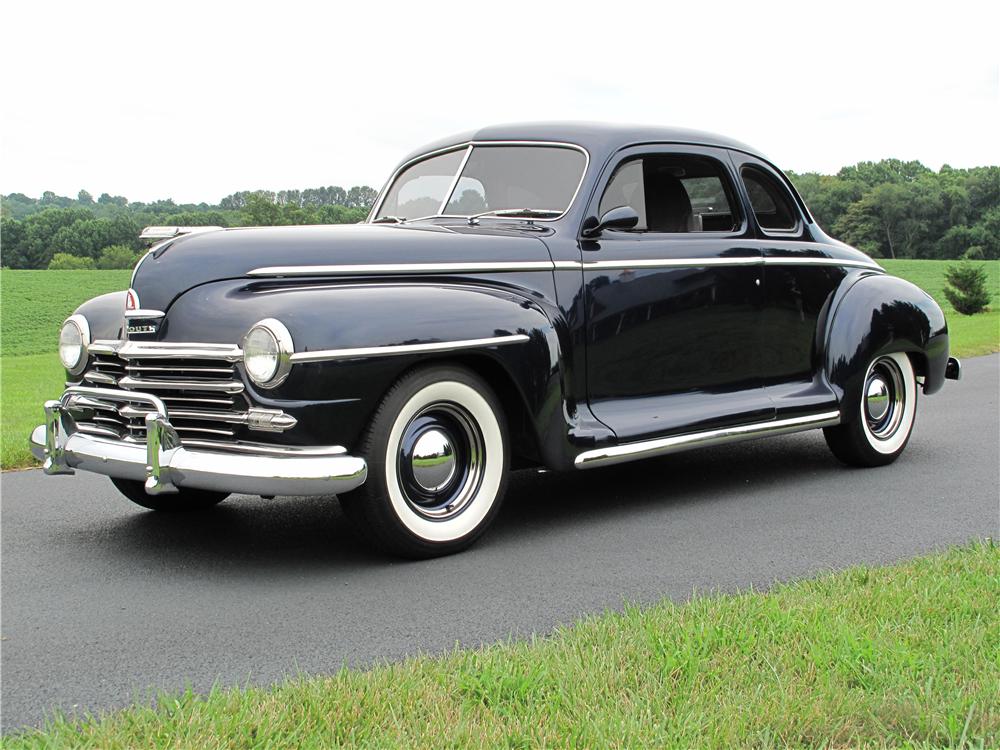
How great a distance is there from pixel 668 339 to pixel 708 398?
432mm

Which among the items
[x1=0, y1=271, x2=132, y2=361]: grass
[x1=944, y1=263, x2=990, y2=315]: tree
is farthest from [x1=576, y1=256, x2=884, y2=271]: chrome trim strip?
[x1=944, y1=263, x2=990, y2=315]: tree

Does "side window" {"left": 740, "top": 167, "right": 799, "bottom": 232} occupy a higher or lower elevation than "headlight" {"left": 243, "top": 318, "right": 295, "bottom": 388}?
higher

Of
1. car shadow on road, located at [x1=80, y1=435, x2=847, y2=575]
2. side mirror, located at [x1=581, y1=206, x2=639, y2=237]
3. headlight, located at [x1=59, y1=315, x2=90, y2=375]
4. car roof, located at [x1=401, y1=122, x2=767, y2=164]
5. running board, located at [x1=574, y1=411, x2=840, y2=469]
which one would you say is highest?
car roof, located at [x1=401, y1=122, x2=767, y2=164]

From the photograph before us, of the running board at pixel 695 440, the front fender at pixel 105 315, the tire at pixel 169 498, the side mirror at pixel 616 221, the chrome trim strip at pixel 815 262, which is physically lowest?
the tire at pixel 169 498

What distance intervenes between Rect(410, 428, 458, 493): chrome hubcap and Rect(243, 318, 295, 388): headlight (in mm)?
688

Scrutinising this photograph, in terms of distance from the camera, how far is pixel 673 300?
5.44 m

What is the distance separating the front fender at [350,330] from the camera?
13.2 feet

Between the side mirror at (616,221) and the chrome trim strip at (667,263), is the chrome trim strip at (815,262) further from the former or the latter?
the side mirror at (616,221)

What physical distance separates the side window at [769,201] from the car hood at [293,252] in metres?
1.98

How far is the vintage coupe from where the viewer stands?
4.09 m

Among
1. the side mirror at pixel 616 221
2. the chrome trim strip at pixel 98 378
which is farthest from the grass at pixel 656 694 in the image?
the side mirror at pixel 616 221

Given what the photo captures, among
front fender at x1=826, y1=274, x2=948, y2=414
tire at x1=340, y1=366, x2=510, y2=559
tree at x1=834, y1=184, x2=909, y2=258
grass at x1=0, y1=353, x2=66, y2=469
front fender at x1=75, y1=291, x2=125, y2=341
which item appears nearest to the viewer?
tire at x1=340, y1=366, x2=510, y2=559

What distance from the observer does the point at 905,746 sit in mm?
2443

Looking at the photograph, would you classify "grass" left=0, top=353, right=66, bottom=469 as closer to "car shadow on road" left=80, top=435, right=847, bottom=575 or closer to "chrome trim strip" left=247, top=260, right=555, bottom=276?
"car shadow on road" left=80, top=435, right=847, bottom=575
